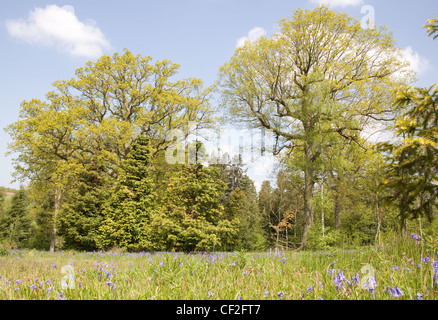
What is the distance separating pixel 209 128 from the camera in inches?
908

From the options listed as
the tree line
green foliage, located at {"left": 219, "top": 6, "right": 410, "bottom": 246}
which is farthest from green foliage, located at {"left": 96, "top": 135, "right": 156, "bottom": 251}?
green foliage, located at {"left": 219, "top": 6, "right": 410, "bottom": 246}

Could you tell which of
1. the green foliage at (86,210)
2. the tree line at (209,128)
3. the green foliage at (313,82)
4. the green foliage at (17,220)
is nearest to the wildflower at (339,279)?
the tree line at (209,128)

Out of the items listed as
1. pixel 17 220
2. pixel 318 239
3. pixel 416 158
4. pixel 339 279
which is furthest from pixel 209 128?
pixel 17 220

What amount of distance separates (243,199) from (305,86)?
1061 centimetres

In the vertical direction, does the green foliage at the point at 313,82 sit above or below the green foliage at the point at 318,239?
above

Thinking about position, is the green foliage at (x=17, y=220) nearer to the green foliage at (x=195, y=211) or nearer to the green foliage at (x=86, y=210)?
the green foliage at (x=86, y=210)

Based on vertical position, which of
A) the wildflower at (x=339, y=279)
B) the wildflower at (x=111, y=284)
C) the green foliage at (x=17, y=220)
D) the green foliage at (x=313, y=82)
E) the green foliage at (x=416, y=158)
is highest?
the green foliage at (x=313, y=82)

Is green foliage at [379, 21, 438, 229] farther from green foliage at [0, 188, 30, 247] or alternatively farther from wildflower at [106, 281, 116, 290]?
green foliage at [0, 188, 30, 247]

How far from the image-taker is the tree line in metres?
14.1

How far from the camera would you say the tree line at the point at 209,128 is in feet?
46.1

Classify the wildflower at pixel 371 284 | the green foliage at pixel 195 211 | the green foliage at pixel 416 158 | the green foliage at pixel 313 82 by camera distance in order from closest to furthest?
1. the wildflower at pixel 371 284
2. the green foliage at pixel 416 158
3. the green foliage at pixel 195 211
4. the green foliage at pixel 313 82

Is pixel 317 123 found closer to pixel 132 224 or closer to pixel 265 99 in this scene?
pixel 265 99

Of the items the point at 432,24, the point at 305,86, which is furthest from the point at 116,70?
the point at 432,24

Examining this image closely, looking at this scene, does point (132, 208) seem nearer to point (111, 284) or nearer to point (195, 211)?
point (195, 211)
